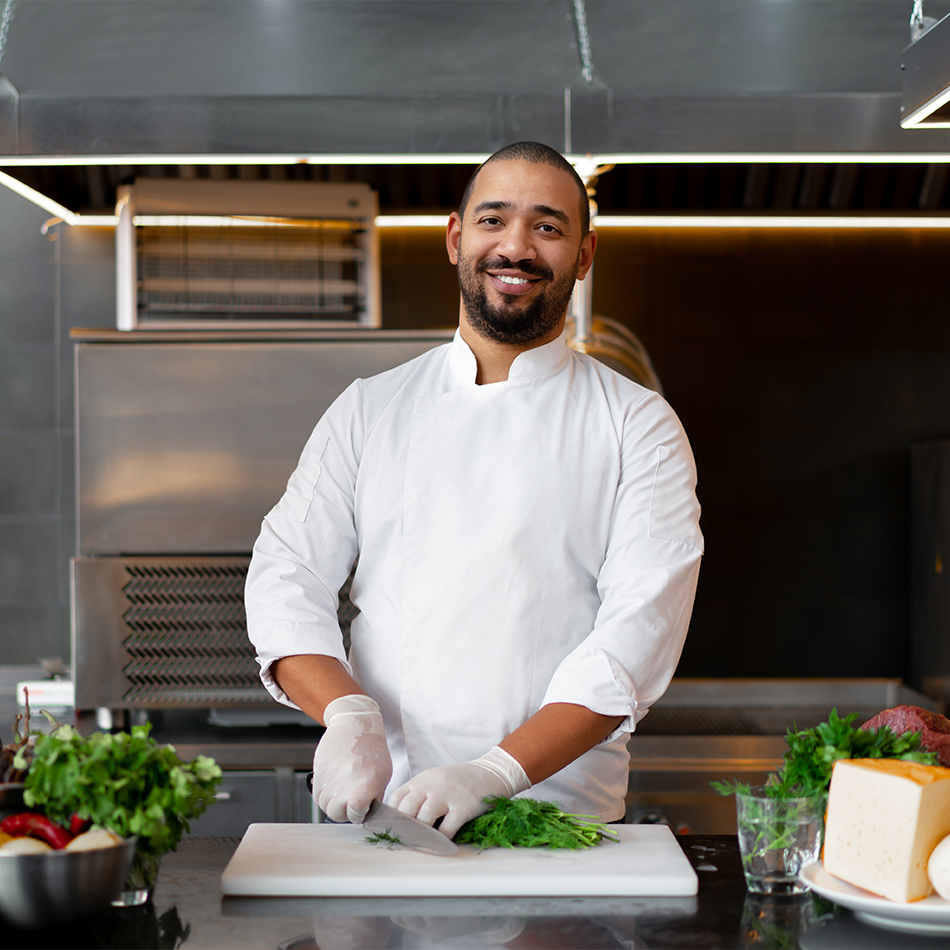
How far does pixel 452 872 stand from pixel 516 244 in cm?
87

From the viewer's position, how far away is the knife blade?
1.16m

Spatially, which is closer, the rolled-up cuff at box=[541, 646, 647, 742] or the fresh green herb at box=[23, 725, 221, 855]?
the fresh green herb at box=[23, 725, 221, 855]

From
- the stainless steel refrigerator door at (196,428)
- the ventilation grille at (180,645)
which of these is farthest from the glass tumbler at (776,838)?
the stainless steel refrigerator door at (196,428)

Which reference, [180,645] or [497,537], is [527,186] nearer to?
[497,537]

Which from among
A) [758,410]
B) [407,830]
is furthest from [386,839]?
[758,410]

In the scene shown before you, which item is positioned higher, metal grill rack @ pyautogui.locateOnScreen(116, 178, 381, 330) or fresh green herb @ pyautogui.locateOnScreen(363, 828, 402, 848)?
metal grill rack @ pyautogui.locateOnScreen(116, 178, 381, 330)

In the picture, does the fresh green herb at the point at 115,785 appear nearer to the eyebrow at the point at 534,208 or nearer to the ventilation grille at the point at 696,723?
the eyebrow at the point at 534,208

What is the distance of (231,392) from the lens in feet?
7.96

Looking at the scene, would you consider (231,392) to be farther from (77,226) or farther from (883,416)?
(883,416)

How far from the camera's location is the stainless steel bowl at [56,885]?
93cm

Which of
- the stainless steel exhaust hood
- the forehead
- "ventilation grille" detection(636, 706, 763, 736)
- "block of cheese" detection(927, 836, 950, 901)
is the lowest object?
"ventilation grille" detection(636, 706, 763, 736)

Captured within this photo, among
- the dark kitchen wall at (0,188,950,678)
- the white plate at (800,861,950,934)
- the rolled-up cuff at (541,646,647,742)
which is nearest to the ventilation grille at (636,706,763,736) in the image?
the dark kitchen wall at (0,188,950,678)

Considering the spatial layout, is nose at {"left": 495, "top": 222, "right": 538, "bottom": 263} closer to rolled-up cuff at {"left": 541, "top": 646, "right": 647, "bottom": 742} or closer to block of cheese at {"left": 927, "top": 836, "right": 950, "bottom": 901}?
rolled-up cuff at {"left": 541, "top": 646, "right": 647, "bottom": 742}

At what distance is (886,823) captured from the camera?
3.34 ft
